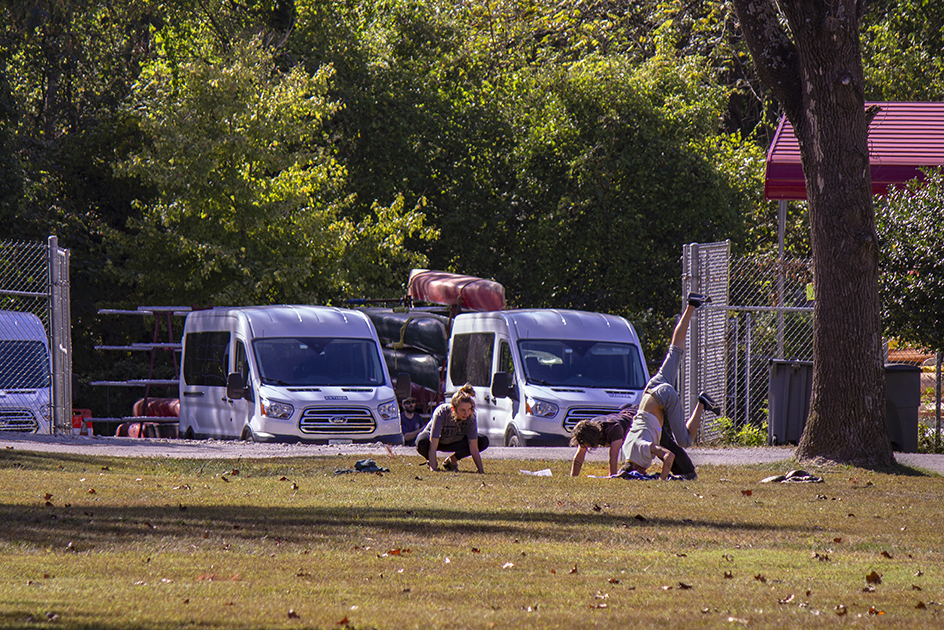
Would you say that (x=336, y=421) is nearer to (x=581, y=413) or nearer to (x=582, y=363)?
(x=581, y=413)

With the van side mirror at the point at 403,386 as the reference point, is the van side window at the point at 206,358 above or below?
above

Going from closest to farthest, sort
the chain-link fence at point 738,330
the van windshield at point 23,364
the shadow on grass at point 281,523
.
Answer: the shadow on grass at point 281,523
the chain-link fence at point 738,330
the van windshield at point 23,364

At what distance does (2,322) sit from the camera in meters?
20.7

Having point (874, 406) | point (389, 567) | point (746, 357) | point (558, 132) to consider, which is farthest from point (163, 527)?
point (558, 132)

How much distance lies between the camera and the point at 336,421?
18078 millimetres

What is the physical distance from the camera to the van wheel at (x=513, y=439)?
17812 mm

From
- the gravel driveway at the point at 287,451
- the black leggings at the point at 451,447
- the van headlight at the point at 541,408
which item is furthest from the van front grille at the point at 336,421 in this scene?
the black leggings at the point at 451,447

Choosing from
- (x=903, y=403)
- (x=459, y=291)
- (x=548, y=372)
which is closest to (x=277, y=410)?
(x=548, y=372)

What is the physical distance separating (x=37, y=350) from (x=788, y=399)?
12.1 m

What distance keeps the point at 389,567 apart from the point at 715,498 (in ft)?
14.9

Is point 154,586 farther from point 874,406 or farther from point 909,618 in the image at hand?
point 874,406

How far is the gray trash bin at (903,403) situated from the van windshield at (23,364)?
12.9 meters

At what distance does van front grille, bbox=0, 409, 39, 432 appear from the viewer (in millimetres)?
19547

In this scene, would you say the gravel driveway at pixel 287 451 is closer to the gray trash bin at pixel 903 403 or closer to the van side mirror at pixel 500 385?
the gray trash bin at pixel 903 403
